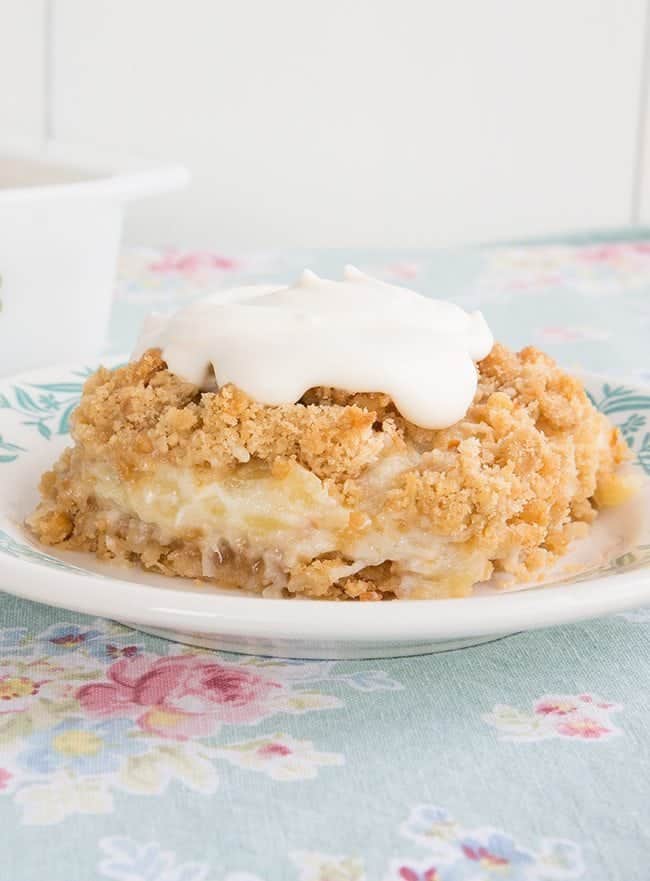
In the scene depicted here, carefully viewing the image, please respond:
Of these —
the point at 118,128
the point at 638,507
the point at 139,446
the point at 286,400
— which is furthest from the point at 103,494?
the point at 118,128

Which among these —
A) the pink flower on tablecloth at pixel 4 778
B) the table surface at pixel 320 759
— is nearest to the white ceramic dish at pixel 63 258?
the table surface at pixel 320 759

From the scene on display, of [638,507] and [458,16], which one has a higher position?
[458,16]

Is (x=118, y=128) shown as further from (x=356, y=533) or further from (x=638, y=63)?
(x=356, y=533)

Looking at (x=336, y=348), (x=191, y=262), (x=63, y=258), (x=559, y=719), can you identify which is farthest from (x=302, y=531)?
(x=191, y=262)

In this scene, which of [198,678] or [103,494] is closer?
[198,678]

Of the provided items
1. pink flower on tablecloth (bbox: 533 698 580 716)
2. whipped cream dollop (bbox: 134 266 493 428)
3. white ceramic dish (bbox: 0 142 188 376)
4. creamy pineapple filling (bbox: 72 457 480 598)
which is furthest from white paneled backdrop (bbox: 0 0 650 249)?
pink flower on tablecloth (bbox: 533 698 580 716)

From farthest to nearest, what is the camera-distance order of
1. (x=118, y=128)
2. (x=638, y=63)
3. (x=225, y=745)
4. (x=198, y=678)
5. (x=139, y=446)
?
1. (x=638, y=63)
2. (x=118, y=128)
3. (x=139, y=446)
4. (x=198, y=678)
5. (x=225, y=745)

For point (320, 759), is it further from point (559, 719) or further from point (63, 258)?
point (63, 258)

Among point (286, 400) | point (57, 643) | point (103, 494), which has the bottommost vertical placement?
point (57, 643)
